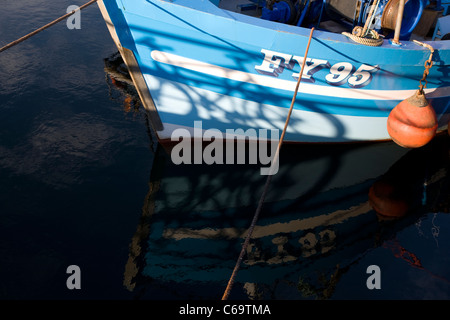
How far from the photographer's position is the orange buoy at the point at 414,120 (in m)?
6.77

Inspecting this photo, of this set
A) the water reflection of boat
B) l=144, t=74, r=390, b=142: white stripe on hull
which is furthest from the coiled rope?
the water reflection of boat

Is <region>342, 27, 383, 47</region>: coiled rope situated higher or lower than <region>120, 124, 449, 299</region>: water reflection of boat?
higher

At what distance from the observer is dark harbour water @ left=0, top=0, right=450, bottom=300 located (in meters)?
5.88

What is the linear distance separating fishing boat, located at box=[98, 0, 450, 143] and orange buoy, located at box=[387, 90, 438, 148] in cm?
32

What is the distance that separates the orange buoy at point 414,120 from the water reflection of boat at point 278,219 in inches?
58.4

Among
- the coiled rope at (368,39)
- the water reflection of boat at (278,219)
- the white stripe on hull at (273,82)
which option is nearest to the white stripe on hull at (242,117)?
the white stripe on hull at (273,82)

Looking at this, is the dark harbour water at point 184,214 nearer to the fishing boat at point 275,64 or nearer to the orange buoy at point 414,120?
the fishing boat at point 275,64

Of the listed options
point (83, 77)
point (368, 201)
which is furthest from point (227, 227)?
point (83, 77)

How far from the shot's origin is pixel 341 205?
765cm

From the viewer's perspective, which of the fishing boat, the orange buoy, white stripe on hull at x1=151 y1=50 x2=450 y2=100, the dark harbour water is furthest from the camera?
the orange buoy

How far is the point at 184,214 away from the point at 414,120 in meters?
4.41

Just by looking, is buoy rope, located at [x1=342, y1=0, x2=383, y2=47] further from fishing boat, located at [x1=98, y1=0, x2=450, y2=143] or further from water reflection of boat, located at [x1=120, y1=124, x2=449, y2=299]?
water reflection of boat, located at [x1=120, y1=124, x2=449, y2=299]

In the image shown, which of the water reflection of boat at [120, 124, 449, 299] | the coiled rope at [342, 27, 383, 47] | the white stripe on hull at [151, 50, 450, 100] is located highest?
the coiled rope at [342, 27, 383, 47]

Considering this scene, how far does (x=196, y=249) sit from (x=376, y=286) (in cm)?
290
